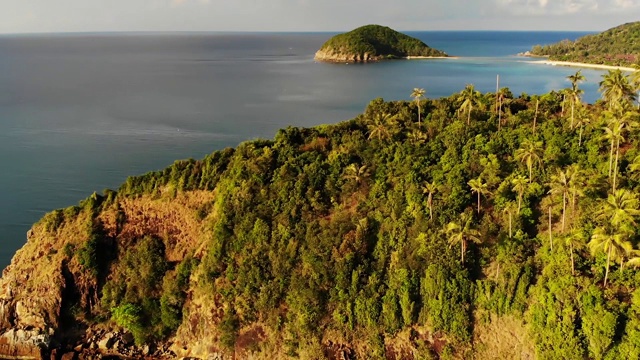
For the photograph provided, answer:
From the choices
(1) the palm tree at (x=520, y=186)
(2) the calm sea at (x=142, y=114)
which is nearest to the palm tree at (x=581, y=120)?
(1) the palm tree at (x=520, y=186)

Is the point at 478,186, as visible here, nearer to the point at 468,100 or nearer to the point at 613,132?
the point at 613,132

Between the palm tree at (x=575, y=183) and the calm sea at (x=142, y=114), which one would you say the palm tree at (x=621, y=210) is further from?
the calm sea at (x=142, y=114)

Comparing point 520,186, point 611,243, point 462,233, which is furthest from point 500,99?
point 611,243

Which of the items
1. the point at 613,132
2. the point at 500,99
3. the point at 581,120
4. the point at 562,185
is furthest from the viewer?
the point at 500,99

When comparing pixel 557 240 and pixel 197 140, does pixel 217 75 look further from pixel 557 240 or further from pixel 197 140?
pixel 557 240

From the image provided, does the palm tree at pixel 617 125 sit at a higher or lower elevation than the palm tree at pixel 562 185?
higher

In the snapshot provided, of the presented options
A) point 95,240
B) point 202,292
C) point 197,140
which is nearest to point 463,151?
point 202,292
